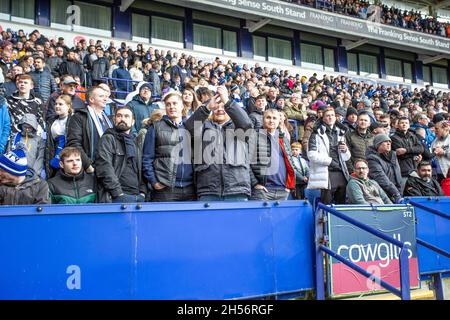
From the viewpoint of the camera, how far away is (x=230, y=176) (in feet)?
14.0

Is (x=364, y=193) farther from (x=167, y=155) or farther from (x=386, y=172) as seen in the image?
(x=167, y=155)

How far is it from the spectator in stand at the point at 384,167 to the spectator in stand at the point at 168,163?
294 centimetres

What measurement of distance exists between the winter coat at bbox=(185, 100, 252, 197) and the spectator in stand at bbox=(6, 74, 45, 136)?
2.17m

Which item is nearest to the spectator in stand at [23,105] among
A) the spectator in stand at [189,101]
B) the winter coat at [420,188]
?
the spectator in stand at [189,101]

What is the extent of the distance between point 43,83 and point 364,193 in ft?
20.7

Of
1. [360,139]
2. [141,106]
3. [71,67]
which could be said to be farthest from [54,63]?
[360,139]

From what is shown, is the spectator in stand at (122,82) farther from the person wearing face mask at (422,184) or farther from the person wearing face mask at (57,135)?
the person wearing face mask at (422,184)

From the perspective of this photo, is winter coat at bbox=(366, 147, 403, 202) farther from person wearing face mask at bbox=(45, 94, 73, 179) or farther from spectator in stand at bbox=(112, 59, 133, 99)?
spectator in stand at bbox=(112, 59, 133, 99)

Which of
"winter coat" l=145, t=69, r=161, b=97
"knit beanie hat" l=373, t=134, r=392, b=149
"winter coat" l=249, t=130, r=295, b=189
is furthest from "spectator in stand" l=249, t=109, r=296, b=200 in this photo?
"winter coat" l=145, t=69, r=161, b=97

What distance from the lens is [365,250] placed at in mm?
3922

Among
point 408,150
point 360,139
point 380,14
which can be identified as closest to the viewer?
point 360,139

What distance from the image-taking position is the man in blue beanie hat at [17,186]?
3357 millimetres

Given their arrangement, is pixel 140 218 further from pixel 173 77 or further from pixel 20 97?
pixel 173 77

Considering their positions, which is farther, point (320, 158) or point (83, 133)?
point (320, 158)
